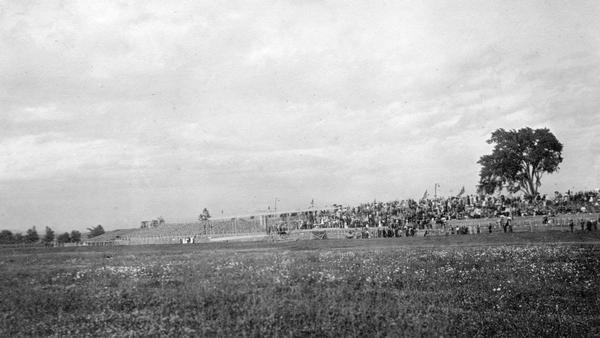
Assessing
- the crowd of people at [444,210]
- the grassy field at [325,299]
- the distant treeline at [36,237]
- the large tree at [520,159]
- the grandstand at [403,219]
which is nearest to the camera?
the grassy field at [325,299]

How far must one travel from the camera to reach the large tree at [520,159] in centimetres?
6412

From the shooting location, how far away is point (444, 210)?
5481 centimetres

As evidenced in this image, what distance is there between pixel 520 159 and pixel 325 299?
59637 mm

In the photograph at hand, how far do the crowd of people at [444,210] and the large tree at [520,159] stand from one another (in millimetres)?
11889

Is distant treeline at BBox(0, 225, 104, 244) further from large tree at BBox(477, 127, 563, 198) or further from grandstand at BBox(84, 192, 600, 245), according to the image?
large tree at BBox(477, 127, 563, 198)

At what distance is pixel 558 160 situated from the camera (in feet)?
211

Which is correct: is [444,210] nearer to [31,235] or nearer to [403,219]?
[403,219]

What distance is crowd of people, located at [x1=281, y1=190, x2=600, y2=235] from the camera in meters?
48.2

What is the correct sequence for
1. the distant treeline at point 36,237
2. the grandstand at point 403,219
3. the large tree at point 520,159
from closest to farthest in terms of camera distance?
the grandstand at point 403,219
the large tree at point 520,159
the distant treeline at point 36,237

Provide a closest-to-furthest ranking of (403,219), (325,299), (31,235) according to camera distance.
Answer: (325,299), (403,219), (31,235)

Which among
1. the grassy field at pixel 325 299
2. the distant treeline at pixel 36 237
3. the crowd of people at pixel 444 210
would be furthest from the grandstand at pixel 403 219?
the grassy field at pixel 325 299

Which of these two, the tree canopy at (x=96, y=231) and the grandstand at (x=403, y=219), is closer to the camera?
the grandstand at (x=403, y=219)

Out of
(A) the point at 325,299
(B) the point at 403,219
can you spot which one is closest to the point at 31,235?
(B) the point at 403,219

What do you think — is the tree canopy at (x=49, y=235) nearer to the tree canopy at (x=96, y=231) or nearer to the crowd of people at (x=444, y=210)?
the tree canopy at (x=96, y=231)
